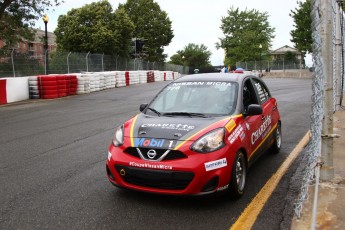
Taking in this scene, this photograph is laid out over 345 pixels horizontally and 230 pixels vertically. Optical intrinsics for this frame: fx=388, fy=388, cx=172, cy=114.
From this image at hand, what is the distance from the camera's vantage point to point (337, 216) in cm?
386

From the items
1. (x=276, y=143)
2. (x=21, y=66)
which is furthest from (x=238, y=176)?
(x=21, y=66)

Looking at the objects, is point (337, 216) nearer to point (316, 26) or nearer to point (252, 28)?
point (316, 26)

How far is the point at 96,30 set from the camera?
170ft

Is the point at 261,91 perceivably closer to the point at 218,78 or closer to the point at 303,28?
the point at 218,78

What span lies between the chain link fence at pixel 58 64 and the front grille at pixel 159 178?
15.4m

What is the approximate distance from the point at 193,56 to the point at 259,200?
376ft

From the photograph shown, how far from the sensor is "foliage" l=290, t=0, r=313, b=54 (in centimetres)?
5058

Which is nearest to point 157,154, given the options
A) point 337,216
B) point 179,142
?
point 179,142

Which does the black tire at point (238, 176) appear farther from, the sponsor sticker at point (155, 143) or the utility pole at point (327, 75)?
the utility pole at point (327, 75)

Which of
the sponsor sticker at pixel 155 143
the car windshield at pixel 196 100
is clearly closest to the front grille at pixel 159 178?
the sponsor sticker at pixel 155 143

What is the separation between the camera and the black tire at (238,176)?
445 cm

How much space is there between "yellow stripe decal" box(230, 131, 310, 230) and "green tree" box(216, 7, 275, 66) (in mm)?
76892

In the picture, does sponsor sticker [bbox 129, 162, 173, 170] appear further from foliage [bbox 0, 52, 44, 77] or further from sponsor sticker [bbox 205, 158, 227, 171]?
foliage [bbox 0, 52, 44, 77]

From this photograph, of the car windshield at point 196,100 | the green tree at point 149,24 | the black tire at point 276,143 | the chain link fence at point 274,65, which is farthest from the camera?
the green tree at point 149,24
